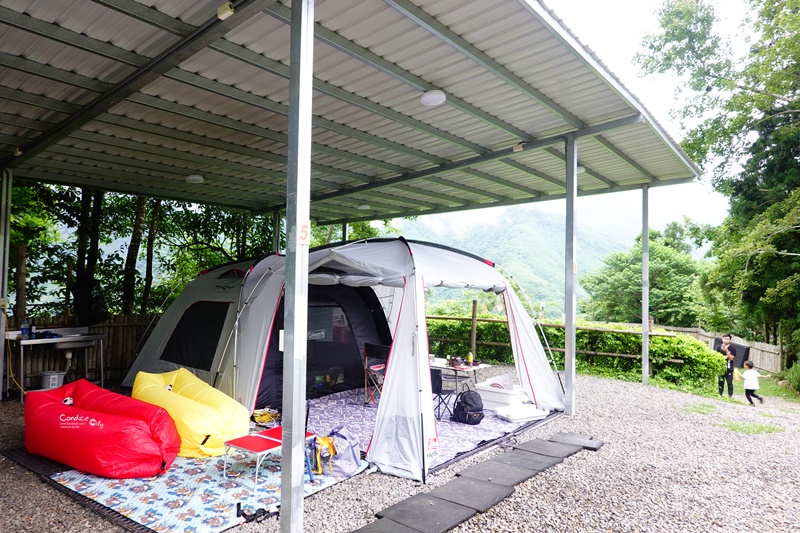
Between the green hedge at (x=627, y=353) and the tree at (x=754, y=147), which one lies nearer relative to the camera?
the green hedge at (x=627, y=353)

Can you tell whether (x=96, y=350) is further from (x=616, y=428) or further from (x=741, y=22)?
(x=741, y=22)

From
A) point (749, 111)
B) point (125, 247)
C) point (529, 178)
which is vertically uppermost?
point (749, 111)

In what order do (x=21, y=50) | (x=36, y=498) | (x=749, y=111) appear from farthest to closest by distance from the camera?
1. (x=749, y=111)
2. (x=21, y=50)
3. (x=36, y=498)

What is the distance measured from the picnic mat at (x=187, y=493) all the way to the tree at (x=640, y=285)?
21123 mm

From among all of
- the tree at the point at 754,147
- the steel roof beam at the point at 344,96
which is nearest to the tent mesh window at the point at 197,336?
the steel roof beam at the point at 344,96

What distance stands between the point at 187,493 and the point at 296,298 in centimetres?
181

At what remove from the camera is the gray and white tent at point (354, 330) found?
407cm

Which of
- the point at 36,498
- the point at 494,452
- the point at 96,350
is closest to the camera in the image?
the point at 36,498

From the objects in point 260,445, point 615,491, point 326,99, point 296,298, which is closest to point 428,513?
point 260,445

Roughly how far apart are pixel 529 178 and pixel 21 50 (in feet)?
20.4

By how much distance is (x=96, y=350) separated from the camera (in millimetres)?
7148

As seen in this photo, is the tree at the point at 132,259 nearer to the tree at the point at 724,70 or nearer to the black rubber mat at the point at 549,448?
the black rubber mat at the point at 549,448

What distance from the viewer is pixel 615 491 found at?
350cm

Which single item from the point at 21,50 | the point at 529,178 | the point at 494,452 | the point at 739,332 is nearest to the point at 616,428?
the point at 494,452
